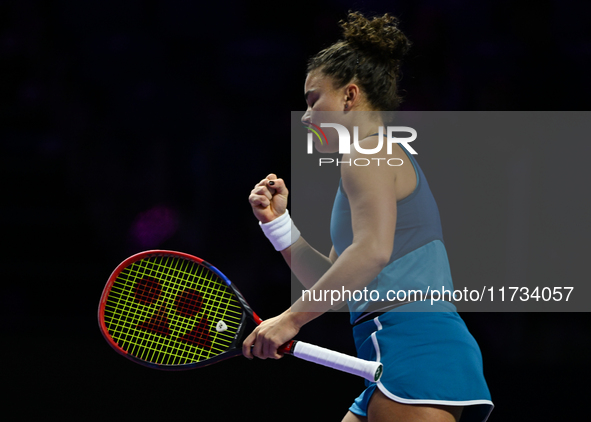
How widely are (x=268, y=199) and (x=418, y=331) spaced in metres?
0.61

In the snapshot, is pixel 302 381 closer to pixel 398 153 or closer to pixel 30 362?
pixel 30 362

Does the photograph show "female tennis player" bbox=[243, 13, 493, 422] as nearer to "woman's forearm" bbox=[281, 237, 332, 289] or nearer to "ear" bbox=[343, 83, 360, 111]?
"ear" bbox=[343, 83, 360, 111]

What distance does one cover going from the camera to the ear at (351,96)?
154 cm

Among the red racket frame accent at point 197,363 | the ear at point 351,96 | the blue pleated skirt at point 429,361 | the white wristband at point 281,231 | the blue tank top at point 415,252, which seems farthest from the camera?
the white wristband at point 281,231

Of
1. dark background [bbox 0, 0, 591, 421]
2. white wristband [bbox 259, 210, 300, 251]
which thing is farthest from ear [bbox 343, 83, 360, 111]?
dark background [bbox 0, 0, 591, 421]

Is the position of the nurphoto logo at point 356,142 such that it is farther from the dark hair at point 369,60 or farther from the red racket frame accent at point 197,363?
the red racket frame accent at point 197,363

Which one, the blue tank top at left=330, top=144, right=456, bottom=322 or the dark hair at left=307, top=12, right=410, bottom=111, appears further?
the dark hair at left=307, top=12, right=410, bottom=111

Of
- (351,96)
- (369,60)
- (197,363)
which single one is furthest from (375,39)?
(197,363)

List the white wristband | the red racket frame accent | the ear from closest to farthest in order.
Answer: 1. the ear
2. the red racket frame accent
3. the white wristband

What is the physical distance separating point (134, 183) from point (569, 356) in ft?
10.8

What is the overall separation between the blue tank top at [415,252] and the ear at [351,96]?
189 mm

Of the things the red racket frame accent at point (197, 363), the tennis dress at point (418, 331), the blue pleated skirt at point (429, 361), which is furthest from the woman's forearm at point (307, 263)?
the blue pleated skirt at point (429, 361)

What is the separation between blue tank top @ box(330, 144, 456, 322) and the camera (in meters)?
1.36

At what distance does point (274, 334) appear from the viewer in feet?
4.53
